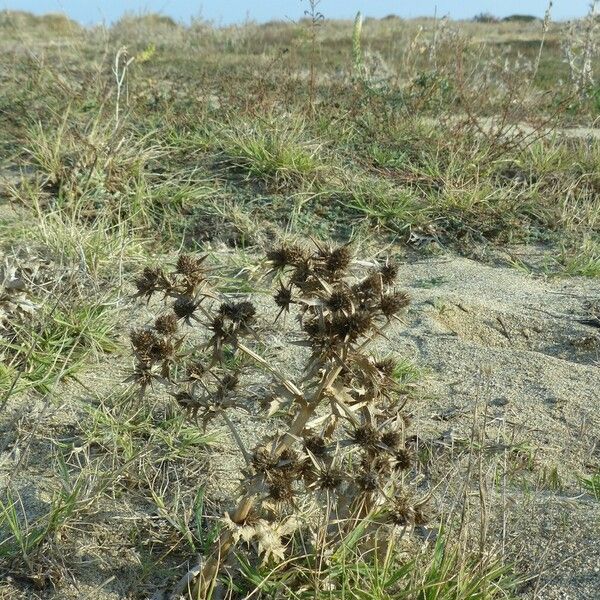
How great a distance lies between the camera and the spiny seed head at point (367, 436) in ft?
6.79

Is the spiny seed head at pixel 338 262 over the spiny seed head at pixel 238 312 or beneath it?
over

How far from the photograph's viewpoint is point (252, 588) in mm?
2252

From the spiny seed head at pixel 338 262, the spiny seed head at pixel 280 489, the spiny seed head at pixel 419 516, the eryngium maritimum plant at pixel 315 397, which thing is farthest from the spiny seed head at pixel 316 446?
the spiny seed head at pixel 338 262

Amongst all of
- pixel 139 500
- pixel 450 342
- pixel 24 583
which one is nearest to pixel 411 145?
pixel 450 342

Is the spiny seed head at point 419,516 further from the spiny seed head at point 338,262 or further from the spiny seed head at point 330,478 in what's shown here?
the spiny seed head at point 338,262

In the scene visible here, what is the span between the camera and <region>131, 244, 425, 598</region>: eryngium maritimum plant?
6.63ft

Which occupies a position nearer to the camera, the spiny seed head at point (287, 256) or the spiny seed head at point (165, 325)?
the spiny seed head at point (287, 256)

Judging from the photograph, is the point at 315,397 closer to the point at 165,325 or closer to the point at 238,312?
the point at 238,312

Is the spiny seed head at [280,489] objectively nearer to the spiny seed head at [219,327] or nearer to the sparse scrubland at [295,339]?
the sparse scrubland at [295,339]

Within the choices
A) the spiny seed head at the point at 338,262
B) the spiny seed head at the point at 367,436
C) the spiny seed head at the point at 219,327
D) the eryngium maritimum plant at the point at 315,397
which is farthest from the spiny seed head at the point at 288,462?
the spiny seed head at the point at 338,262

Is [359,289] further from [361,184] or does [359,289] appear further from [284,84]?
[284,84]

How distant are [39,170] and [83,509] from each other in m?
3.27

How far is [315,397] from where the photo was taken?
6.91ft

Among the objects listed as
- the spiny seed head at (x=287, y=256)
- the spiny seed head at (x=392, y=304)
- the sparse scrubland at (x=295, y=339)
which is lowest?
the sparse scrubland at (x=295, y=339)
